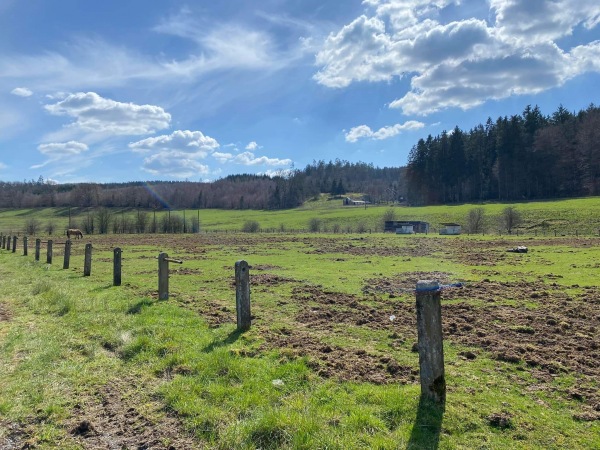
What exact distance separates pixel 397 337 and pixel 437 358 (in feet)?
10.4

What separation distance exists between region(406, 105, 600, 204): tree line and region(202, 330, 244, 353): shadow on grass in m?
97.2

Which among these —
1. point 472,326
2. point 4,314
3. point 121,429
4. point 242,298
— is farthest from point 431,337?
point 4,314

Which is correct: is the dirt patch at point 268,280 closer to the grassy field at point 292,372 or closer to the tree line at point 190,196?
the grassy field at point 292,372

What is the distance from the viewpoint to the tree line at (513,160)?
86.4 metres

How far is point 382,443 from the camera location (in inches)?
165

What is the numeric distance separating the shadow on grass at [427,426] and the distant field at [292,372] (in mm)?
19

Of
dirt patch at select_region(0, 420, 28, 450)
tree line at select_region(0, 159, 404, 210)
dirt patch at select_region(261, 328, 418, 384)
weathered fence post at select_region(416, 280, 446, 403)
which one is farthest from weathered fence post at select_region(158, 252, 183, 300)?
tree line at select_region(0, 159, 404, 210)

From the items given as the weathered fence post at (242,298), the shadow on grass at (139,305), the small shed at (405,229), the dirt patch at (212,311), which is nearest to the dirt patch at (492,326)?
the weathered fence post at (242,298)

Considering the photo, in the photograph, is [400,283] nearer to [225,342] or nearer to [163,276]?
[163,276]

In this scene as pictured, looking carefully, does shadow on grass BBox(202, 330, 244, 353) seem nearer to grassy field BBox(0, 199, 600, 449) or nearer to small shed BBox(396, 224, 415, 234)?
grassy field BBox(0, 199, 600, 449)

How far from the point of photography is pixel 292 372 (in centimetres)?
613

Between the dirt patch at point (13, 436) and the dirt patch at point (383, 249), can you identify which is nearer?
the dirt patch at point (13, 436)

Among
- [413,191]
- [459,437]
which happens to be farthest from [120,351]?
[413,191]

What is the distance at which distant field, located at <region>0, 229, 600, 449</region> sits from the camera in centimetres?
452
